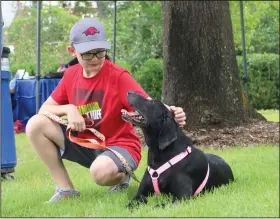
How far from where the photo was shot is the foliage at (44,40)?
16.5m

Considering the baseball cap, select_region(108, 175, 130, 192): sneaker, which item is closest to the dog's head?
the baseball cap

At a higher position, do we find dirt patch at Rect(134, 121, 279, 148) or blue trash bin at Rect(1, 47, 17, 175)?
blue trash bin at Rect(1, 47, 17, 175)

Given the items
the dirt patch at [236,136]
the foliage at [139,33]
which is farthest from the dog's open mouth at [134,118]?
the foliage at [139,33]

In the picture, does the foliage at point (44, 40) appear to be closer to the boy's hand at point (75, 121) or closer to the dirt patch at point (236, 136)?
the dirt patch at point (236, 136)

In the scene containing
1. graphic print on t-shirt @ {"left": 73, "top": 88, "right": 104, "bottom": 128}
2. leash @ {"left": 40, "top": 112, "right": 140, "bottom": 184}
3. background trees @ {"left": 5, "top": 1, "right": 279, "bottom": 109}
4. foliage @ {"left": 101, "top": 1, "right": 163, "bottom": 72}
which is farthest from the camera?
foliage @ {"left": 101, "top": 1, "right": 163, "bottom": 72}

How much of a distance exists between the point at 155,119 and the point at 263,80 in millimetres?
13581

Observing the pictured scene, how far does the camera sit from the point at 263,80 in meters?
16.9

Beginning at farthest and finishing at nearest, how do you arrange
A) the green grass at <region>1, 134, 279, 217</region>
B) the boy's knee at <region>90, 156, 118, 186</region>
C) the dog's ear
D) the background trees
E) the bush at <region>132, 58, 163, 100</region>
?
the background trees
the bush at <region>132, 58, 163, 100</region>
the boy's knee at <region>90, 156, 118, 186</region>
the dog's ear
the green grass at <region>1, 134, 279, 217</region>

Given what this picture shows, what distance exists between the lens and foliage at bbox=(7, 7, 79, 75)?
1652 centimetres

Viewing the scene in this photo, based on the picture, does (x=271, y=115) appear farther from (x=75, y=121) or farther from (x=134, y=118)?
(x=134, y=118)

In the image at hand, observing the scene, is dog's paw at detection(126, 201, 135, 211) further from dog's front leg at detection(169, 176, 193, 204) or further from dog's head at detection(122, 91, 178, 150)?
dog's head at detection(122, 91, 178, 150)

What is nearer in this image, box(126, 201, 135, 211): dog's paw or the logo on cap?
box(126, 201, 135, 211): dog's paw

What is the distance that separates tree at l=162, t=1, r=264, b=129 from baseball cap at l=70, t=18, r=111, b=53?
380 centimetres

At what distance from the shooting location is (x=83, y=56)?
405cm
